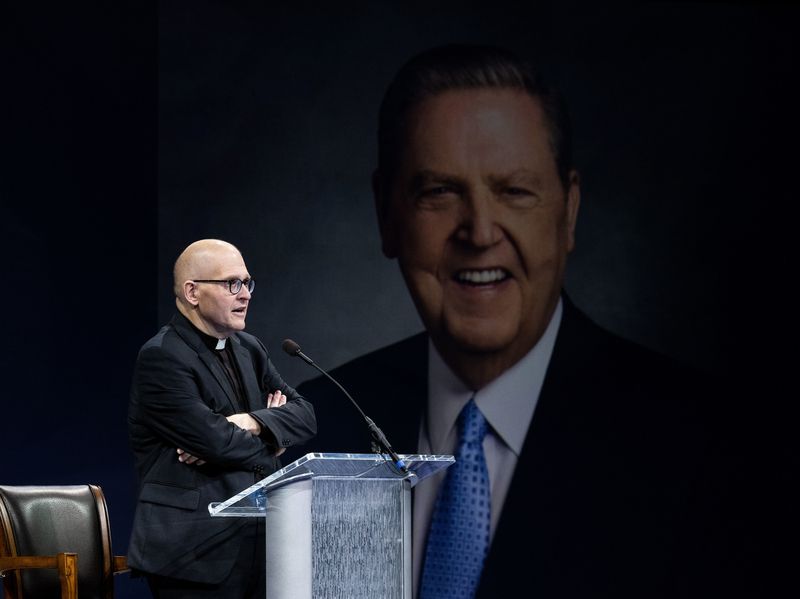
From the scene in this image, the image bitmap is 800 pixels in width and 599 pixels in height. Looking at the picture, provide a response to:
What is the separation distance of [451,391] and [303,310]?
2.67ft

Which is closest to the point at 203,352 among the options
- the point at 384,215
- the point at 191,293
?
the point at 191,293

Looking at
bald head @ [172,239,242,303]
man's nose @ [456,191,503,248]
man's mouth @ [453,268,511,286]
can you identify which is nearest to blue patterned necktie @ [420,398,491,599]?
man's mouth @ [453,268,511,286]

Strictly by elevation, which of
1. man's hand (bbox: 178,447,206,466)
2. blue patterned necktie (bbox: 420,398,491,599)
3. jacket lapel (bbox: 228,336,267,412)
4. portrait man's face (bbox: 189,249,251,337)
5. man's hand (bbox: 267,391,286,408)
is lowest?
blue patterned necktie (bbox: 420,398,491,599)

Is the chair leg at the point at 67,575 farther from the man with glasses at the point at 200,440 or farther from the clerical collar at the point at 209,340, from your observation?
the clerical collar at the point at 209,340

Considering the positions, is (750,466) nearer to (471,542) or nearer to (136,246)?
(471,542)

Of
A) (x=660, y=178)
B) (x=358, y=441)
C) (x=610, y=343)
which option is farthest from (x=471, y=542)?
(x=660, y=178)

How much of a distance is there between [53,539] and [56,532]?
29 mm

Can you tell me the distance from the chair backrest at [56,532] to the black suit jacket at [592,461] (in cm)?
129

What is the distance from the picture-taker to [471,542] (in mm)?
5324

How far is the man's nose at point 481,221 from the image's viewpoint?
5387 mm

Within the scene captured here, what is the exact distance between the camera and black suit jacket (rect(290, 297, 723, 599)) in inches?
208

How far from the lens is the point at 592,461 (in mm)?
5367

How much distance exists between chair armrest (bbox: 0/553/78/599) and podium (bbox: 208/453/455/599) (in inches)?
38.7

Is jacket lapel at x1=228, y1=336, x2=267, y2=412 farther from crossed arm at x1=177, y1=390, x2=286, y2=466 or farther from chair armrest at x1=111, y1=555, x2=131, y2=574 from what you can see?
chair armrest at x1=111, y1=555, x2=131, y2=574
